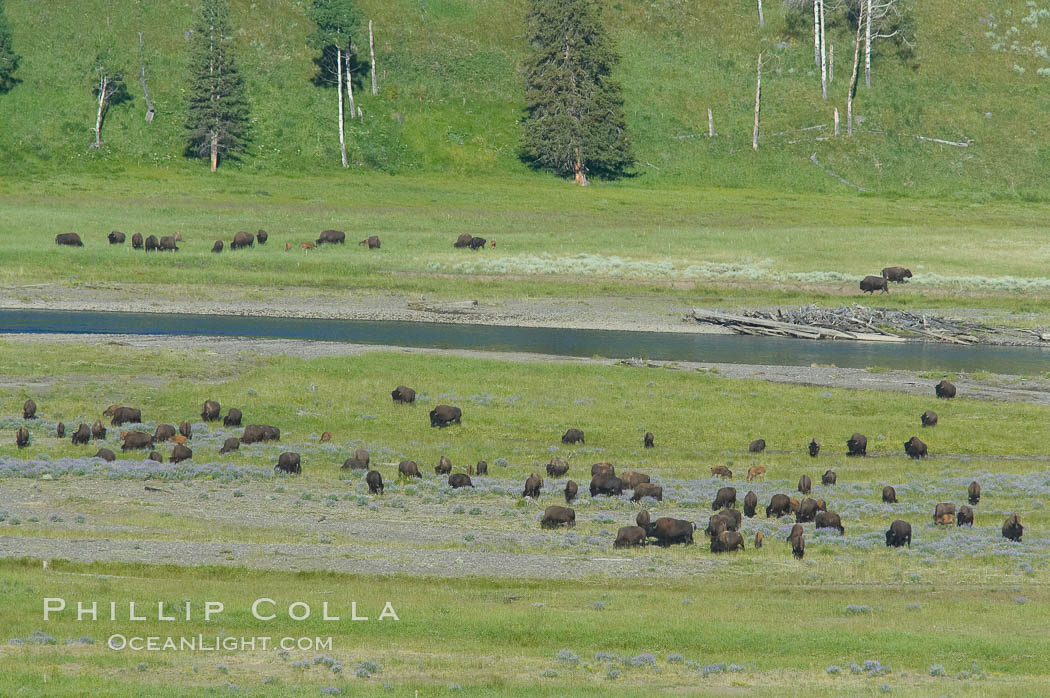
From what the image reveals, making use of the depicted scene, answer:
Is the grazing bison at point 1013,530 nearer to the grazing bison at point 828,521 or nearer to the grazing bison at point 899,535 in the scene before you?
the grazing bison at point 899,535

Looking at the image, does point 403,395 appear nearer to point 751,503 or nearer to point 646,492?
point 646,492

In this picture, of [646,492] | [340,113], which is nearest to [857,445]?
[646,492]

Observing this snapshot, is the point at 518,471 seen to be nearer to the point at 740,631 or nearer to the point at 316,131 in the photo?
the point at 740,631

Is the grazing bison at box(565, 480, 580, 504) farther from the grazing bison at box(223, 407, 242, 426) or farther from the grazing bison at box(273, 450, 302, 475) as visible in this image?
the grazing bison at box(223, 407, 242, 426)

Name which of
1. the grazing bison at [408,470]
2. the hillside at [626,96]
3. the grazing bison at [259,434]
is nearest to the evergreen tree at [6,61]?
the hillside at [626,96]

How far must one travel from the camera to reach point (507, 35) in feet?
383

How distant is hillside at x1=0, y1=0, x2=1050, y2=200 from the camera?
9694 centimetres

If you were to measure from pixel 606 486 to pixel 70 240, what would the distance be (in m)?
47.4

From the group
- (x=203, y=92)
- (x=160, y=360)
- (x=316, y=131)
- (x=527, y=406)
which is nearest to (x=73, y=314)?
(x=160, y=360)

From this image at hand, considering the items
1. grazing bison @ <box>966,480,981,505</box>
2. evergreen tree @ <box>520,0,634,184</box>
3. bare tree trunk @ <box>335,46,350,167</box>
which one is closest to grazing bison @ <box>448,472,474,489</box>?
grazing bison @ <box>966,480,981,505</box>

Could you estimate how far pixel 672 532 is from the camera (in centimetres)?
2608

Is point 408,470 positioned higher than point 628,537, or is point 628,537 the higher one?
point 408,470

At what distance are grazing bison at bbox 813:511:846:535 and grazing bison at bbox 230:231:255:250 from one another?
48247 millimetres

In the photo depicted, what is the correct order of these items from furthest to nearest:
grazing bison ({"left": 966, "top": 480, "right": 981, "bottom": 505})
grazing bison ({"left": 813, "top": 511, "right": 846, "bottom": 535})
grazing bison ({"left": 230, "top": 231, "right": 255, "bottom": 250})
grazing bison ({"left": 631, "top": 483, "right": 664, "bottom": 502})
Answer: grazing bison ({"left": 230, "top": 231, "right": 255, "bottom": 250}), grazing bison ({"left": 966, "top": 480, "right": 981, "bottom": 505}), grazing bison ({"left": 631, "top": 483, "right": 664, "bottom": 502}), grazing bison ({"left": 813, "top": 511, "right": 846, "bottom": 535})
